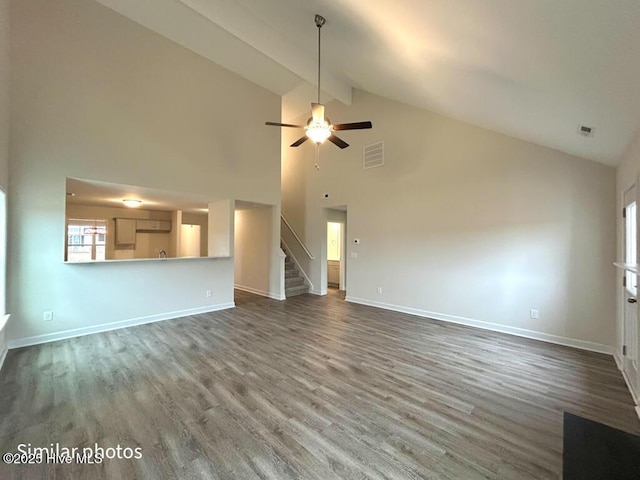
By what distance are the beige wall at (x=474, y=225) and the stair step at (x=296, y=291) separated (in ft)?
4.98

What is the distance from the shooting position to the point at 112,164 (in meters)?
3.94

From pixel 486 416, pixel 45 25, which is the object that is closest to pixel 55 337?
pixel 45 25

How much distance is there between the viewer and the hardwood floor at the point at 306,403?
168 centimetres

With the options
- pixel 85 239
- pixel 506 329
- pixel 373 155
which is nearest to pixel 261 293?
pixel 373 155

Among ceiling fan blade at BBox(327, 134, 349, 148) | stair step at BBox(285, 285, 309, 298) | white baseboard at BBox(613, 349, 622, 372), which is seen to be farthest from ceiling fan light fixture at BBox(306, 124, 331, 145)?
white baseboard at BBox(613, 349, 622, 372)

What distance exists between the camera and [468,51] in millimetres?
2344

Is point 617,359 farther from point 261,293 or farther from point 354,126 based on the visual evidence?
point 261,293

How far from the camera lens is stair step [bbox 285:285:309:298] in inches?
265

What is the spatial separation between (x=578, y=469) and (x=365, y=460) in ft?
3.65

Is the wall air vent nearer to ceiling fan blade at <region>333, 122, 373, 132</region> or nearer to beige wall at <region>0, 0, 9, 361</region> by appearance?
ceiling fan blade at <region>333, 122, 373, 132</region>

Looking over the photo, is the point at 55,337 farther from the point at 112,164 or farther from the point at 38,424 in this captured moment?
the point at 112,164

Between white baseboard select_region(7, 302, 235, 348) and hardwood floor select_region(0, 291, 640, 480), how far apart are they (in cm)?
14

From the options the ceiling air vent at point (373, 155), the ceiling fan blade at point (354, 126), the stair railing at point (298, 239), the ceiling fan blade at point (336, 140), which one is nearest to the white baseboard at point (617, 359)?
the ceiling fan blade at point (354, 126)

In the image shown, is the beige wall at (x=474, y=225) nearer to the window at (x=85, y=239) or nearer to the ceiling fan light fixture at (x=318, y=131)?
the ceiling fan light fixture at (x=318, y=131)
